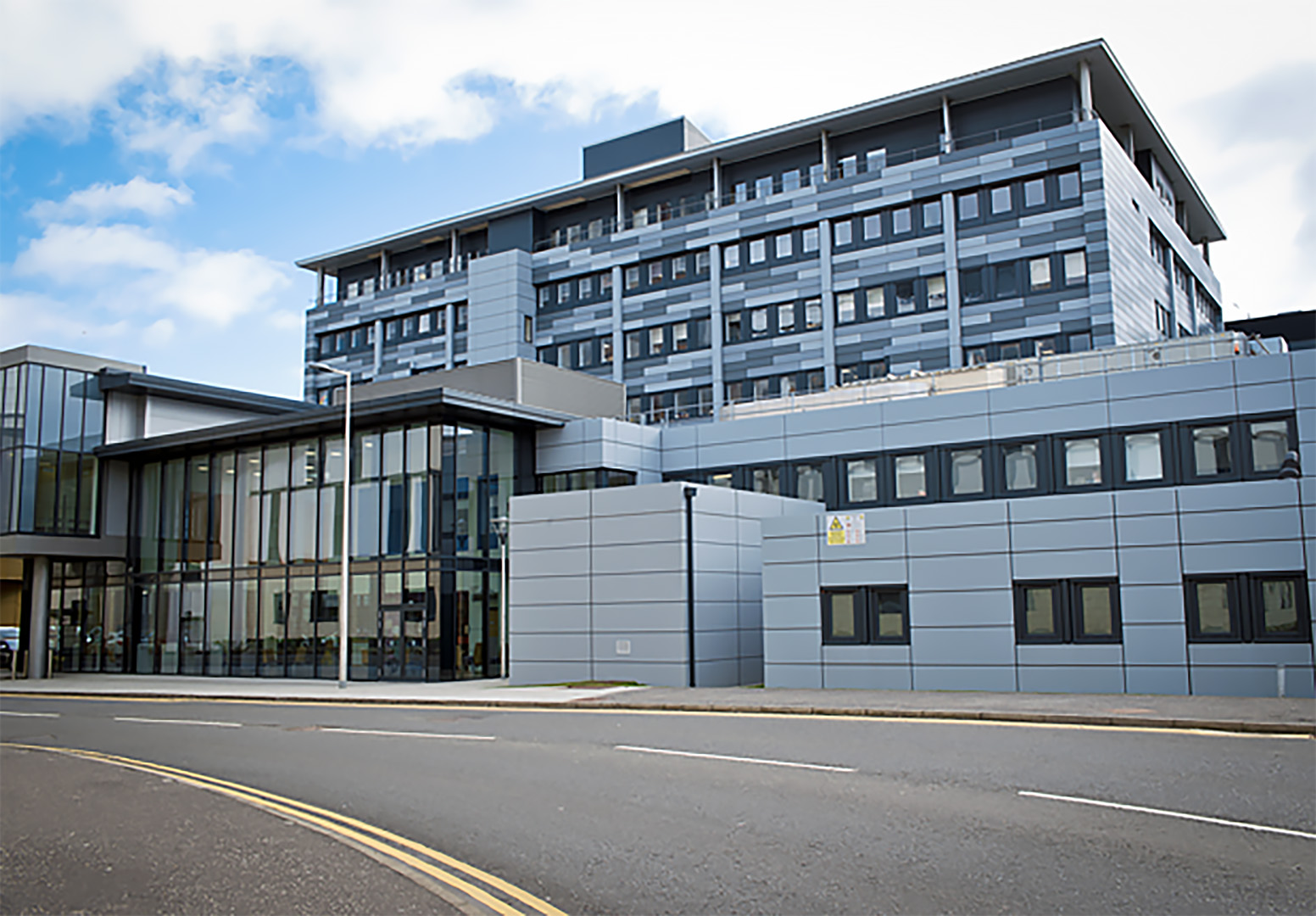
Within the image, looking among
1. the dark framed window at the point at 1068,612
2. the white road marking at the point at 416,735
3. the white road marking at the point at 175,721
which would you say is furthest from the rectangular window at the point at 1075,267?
the white road marking at the point at 175,721

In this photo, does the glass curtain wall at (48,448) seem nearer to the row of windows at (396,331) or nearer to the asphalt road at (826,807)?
the asphalt road at (826,807)

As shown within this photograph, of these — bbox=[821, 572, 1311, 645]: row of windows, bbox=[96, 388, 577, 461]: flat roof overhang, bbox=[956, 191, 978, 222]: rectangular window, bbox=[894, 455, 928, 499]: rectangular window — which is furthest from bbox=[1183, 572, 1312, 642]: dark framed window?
bbox=[956, 191, 978, 222]: rectangular window

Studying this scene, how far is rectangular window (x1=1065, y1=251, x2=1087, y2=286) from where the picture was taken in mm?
47812

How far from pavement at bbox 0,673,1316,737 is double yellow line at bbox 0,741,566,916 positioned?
32.1 feet

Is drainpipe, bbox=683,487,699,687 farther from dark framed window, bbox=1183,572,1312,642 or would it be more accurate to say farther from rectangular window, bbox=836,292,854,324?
rectangular window, bbox=836,292,854,324

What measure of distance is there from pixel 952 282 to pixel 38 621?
39.8 m

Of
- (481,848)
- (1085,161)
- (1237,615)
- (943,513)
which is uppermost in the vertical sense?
(1085,161)

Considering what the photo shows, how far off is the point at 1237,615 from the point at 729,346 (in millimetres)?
38699

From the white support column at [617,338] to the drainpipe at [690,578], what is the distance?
34.4 m

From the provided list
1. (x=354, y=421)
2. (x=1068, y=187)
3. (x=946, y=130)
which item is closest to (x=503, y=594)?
(x=354, y=421)

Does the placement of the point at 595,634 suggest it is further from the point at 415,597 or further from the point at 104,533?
the point at 104,533

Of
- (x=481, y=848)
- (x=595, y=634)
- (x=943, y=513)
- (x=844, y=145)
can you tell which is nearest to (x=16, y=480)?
(x=595, y=634)

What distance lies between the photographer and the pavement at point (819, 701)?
16.7 meters

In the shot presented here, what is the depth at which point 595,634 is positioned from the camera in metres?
29.6
